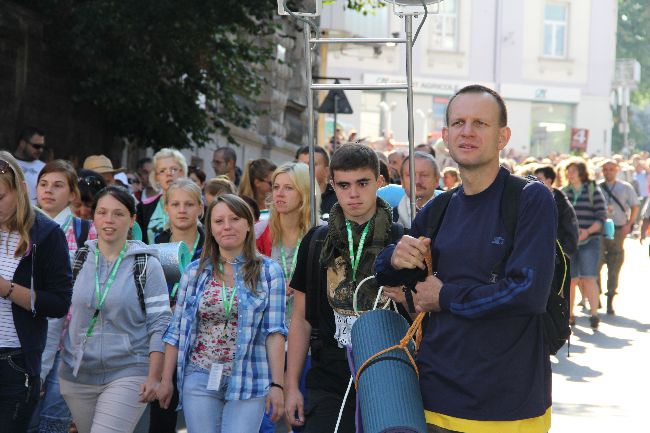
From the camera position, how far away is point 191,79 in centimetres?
1533

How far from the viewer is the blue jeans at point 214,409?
578cm

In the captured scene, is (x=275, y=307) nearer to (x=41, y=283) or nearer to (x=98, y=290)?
(x=98, y=290)

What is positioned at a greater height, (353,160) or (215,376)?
(353,160)

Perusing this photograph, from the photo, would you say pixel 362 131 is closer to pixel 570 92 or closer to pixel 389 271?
pixel 570 92

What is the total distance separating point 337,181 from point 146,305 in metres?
1.48

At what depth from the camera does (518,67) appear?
2205 inches

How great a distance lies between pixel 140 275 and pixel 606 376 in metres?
5.84

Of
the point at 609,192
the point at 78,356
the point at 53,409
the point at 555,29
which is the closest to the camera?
the point at 78,356

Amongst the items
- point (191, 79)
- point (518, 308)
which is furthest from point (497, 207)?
point (191, 79)

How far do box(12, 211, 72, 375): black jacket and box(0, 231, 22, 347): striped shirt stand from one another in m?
0.02

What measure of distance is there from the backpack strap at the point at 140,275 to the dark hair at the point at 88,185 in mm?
2471

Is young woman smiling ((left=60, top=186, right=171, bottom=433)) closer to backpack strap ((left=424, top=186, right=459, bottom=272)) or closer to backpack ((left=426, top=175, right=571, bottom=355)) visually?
backpack strap ((left=424, top=186, right=459, bottom=272))

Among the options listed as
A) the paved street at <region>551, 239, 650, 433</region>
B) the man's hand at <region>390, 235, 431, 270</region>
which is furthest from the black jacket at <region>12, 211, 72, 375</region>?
the paved street at <region>551, 239, 650, 433</region>

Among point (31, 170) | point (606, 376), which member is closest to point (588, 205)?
point (606, 376)
